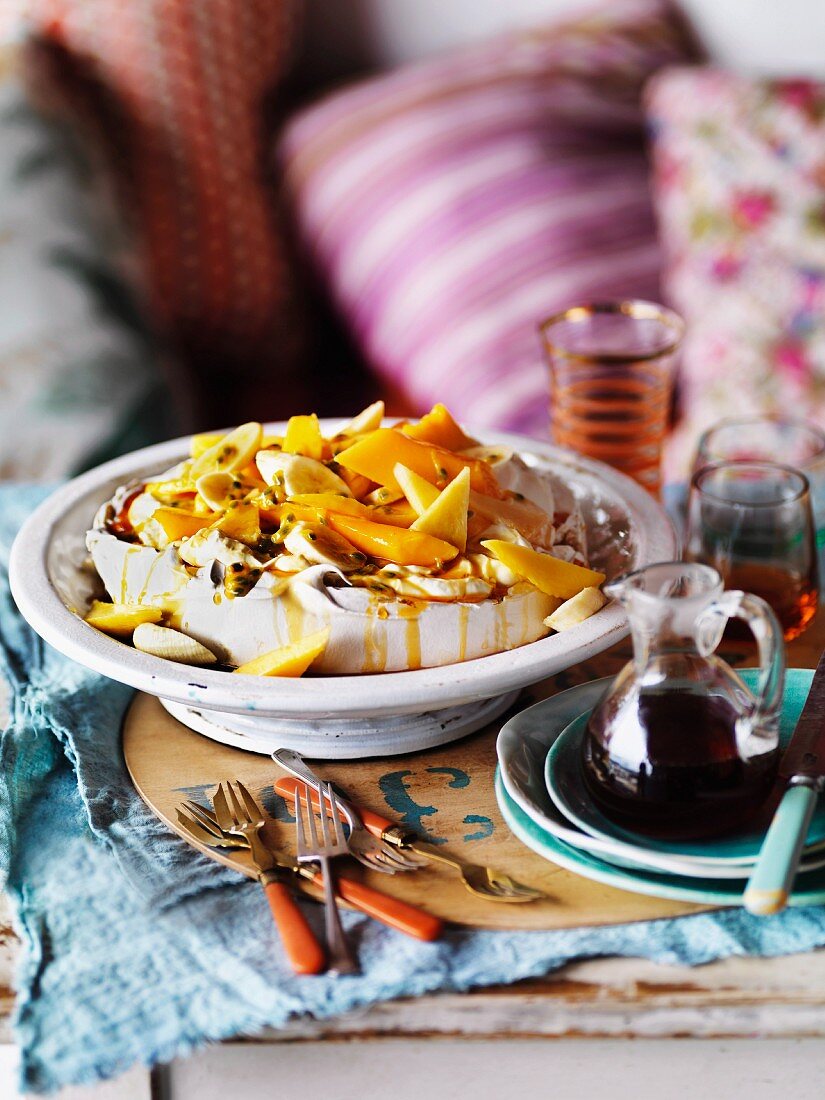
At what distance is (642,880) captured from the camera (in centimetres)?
65

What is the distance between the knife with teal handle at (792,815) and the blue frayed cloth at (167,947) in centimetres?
7

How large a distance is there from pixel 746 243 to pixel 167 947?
4.28 ft

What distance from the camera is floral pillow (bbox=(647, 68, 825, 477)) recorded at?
1.60 metres

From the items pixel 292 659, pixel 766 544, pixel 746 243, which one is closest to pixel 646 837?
pixel 292 659

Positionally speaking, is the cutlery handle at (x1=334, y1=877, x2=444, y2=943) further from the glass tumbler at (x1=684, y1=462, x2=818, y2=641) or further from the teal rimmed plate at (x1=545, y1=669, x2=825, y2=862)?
the glass tumbler at (x1=684, y1=462, x2=818, y2=641)

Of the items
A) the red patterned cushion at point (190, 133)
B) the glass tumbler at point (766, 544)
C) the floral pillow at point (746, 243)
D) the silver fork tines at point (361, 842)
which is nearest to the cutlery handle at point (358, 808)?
the silver fork tines at point (361, 842)

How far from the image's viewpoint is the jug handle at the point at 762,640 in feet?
2.05

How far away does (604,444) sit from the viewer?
1.13 meters

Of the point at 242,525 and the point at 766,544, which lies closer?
the point at 242,525

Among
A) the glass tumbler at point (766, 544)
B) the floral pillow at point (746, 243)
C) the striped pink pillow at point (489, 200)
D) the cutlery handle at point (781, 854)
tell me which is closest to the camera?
the cutlery handle at point (781, 854)

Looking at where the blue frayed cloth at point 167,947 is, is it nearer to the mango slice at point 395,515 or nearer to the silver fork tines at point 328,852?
the silver fork tines at point 328,852

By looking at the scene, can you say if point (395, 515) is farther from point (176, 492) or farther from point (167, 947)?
point (167, 947)

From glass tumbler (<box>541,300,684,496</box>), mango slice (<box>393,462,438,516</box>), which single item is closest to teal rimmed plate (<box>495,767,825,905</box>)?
mango slice (<box>393,462,438,516</box>)

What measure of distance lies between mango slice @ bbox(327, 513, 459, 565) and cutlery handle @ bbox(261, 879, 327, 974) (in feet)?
0.71
